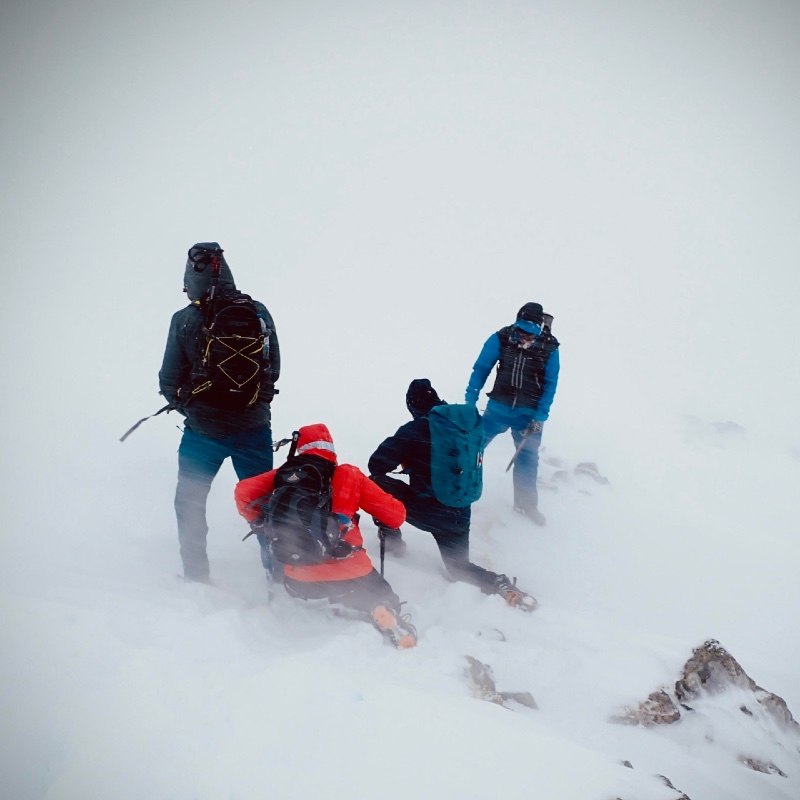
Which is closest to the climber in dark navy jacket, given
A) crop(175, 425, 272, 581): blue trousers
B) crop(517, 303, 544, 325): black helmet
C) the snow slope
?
the snow slope

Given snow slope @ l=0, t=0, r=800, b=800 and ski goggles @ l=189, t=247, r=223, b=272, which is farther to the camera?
ski goggles @ l=189, t=247, r=223, b=272

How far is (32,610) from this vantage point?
290 centimetres

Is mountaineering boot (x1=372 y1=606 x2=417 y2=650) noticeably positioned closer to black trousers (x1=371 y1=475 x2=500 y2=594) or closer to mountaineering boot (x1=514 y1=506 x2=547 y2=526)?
black trousers (x1=371 y1=475 x2=500 y2=594)

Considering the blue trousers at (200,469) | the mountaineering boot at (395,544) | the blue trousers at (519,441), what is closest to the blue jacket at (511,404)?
the blue trousers at (519,441)

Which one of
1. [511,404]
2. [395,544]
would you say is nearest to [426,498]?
[395,544]

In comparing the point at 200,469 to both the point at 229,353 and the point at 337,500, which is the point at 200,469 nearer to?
the point at 229,353

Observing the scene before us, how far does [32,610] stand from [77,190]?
48392 millimetres

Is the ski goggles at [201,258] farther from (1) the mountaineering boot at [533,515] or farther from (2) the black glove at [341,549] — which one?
(1) the mountaineering boot at [533,515]

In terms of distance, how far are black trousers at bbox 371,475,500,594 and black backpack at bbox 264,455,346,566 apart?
1225 millimetres

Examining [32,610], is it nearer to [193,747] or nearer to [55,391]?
[193,747]

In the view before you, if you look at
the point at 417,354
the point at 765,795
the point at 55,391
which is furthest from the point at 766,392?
the point at 55,391

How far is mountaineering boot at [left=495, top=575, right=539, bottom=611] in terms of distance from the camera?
4375 mm

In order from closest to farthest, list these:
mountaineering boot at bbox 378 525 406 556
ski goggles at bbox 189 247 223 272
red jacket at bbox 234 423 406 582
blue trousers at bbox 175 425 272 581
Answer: red jacket at bbox 234 423 406 582
ski goggles at bbox 189 247 223 272
blue trousers at bbox 175 425 272 581
mountaineering boot at bbox 378 525 406 556

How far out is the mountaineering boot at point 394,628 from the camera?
3469 mm
